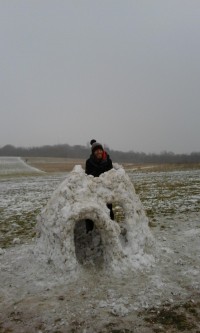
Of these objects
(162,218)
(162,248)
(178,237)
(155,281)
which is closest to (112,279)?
(155,281)

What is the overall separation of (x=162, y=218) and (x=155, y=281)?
18.9ft

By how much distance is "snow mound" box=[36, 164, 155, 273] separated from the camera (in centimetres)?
738

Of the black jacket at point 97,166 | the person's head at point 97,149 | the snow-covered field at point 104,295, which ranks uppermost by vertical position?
the person's head at point 97,149

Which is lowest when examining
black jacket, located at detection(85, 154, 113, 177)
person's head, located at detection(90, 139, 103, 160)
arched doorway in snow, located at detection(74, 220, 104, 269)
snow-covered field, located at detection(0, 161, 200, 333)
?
snow-covered field, located at detection(0, 161, 200, 333)

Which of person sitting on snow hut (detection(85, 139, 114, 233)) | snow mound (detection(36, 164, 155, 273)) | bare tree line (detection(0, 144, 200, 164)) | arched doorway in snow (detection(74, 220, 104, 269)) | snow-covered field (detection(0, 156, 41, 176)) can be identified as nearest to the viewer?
snow mound (detection(36, 164, 155, 273))

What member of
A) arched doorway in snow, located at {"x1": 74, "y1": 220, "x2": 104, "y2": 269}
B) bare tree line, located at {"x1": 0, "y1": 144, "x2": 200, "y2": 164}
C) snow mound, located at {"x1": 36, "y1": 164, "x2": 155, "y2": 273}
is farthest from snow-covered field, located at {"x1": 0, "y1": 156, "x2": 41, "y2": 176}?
bare tree line, located at {"x1": 0, "y1": 144, "x2": 200, "y2": 164}

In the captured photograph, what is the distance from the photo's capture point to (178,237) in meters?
10.0

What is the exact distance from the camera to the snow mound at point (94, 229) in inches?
291

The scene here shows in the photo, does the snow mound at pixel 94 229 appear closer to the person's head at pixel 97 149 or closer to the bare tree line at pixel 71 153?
the person's head at pixel 97 149

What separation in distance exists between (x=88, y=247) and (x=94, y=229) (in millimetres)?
553

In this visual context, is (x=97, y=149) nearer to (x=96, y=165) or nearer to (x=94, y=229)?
(x=96, y=165)

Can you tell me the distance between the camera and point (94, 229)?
340 inches

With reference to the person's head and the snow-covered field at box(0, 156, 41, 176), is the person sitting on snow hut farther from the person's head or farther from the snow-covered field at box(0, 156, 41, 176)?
the snow-covered field at box(0, 156, 41, 176)

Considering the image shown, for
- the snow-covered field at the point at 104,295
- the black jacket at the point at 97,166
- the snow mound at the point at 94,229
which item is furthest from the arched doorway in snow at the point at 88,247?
the black jacket at the point at 97,166
